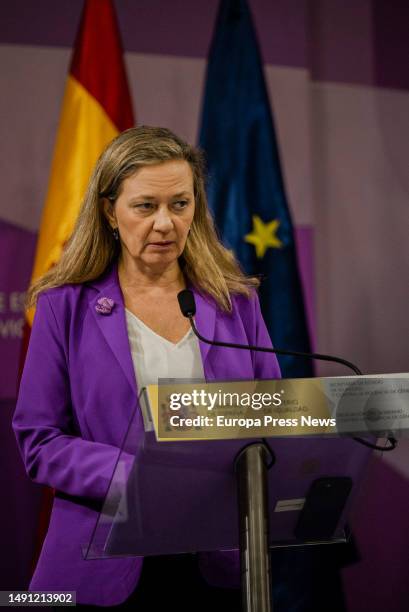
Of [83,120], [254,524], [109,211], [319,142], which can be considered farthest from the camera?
[319,142]

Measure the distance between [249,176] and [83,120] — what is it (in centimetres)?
65

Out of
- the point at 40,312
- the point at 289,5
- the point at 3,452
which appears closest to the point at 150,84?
the point at 289,5

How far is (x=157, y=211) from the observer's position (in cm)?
157

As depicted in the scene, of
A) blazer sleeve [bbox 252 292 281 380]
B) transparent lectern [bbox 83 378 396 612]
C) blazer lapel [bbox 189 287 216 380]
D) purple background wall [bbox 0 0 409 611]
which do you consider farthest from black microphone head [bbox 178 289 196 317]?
purple background wall [bbox 0 0 409 611]

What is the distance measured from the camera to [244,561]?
1072 mm

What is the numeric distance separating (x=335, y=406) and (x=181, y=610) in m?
0.60

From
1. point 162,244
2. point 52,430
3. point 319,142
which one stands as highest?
point 319,142

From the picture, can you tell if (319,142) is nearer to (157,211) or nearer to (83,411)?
(157,211)

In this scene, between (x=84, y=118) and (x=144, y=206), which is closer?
(x=144, y=206)

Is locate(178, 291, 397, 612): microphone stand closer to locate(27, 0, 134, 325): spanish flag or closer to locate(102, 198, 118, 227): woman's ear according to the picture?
locate(102, 198, 118, 227): woman's ear

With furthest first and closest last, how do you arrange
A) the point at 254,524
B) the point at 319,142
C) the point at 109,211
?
the point at 319,142 < the point at 109,211 < the point at 254,524

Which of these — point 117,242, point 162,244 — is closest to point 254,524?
point 162,244

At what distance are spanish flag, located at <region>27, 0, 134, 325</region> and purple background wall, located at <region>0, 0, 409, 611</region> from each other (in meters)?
0.17

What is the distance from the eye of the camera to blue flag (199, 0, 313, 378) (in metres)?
2.87
